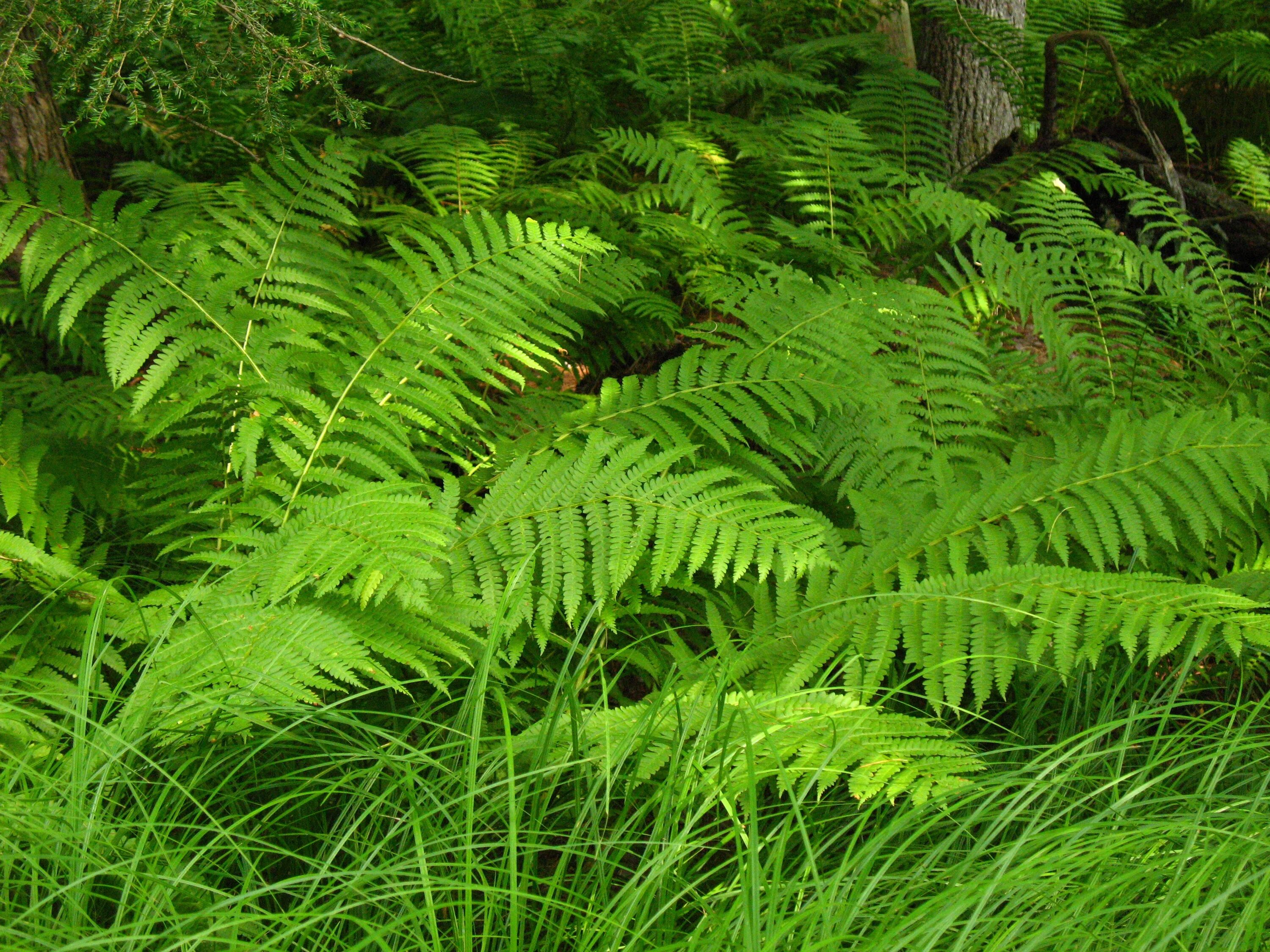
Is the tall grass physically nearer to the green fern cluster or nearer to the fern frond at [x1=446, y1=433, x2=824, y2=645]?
the green fern cluster

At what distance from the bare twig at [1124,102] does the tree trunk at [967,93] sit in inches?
21.2

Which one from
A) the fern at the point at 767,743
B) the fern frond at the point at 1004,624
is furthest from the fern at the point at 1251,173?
the fern at the point at 767,743

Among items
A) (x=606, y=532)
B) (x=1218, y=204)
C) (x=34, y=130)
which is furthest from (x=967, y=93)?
(x=34, y=130)

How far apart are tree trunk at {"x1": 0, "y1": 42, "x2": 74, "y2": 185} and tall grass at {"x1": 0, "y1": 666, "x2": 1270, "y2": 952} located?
150 centimetres

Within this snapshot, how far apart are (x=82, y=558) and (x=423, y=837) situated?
48.2 inches

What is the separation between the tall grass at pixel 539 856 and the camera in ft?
3.84

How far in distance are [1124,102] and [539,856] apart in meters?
3.56

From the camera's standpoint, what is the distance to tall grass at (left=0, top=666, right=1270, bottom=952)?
1172 millimetres

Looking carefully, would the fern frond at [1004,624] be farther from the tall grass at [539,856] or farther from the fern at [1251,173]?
the fern at [1251,173]

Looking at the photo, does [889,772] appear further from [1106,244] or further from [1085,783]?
[1106,244]

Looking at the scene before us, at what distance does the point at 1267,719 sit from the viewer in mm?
1964

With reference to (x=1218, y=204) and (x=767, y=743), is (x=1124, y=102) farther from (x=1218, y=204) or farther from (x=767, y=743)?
(x=767, y=743)

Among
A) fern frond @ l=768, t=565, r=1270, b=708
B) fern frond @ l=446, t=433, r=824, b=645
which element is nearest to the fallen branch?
fern frond @ l=768, t=565, r=1270, b=708

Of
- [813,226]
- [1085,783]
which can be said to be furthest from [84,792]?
[813,226]
